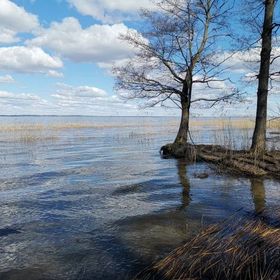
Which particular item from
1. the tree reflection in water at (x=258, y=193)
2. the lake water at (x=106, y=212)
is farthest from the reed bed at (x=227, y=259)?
the tree reflection in water at (x=258, y=193)

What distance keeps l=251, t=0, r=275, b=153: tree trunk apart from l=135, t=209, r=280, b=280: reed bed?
9779mm

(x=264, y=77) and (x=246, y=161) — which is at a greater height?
(x=264, y=77)

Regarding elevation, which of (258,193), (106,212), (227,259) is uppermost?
(227,259)

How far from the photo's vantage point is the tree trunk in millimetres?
14781

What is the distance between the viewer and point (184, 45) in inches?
787

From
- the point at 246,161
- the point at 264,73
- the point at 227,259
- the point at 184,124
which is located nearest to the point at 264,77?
the point at 264,73

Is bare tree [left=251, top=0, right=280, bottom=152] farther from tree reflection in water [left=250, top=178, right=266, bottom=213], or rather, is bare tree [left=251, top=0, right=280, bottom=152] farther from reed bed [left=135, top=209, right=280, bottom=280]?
reed bed [left=135, top=209, right=280, bottom=280]

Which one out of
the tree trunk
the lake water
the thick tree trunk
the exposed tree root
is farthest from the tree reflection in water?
the thick tree trunk

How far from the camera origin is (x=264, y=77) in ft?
48.8

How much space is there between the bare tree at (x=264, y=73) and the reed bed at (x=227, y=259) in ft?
32.1

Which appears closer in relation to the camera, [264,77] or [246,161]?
[246,161]

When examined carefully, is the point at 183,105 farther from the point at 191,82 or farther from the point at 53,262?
the point at 53,262

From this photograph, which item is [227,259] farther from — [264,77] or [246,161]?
[264,77]

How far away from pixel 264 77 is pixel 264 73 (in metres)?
0.15
